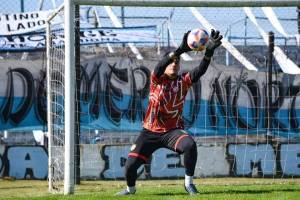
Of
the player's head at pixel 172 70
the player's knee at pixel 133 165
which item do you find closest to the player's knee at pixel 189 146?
the player's knee at pixel 133 165

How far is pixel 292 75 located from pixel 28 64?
19.9ft

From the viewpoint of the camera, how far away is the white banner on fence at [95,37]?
74.1 ft

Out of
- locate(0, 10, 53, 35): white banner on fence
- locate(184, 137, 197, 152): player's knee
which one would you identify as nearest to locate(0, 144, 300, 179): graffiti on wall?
locate(184, 137, 197, 152): player's knee

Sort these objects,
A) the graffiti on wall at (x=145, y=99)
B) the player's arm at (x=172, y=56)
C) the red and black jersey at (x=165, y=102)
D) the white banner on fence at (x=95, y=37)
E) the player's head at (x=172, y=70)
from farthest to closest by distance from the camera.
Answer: the white banner on fence at (x=95, y=37) → the graffiti on wall at (x=145, y=99) → the red and black jersey at (x=165, y=102) → the player's head at (x=172, y=70) → the player's arm at (x=172, y=56)

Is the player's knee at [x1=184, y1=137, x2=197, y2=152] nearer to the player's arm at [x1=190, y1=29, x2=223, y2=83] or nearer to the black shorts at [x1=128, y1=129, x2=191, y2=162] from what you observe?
the black shorts at [x1=128, y1=129, x2=191, y2=162]

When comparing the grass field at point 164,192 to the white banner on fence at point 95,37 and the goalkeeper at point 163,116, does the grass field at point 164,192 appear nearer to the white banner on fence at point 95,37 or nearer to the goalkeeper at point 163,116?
the goalkeeper at point 163,116

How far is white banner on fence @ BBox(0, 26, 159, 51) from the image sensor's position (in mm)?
22600

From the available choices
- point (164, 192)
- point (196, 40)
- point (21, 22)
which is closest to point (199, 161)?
point (164, 192)

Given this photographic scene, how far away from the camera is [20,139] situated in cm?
1873

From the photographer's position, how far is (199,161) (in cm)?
1748

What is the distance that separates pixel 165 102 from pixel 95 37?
41.5 feet

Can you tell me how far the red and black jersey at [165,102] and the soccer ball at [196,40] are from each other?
71 centimetres

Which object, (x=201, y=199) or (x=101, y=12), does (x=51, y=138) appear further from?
(x=101, y=12)

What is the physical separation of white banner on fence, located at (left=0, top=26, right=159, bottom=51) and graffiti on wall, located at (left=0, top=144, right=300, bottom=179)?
482cm
